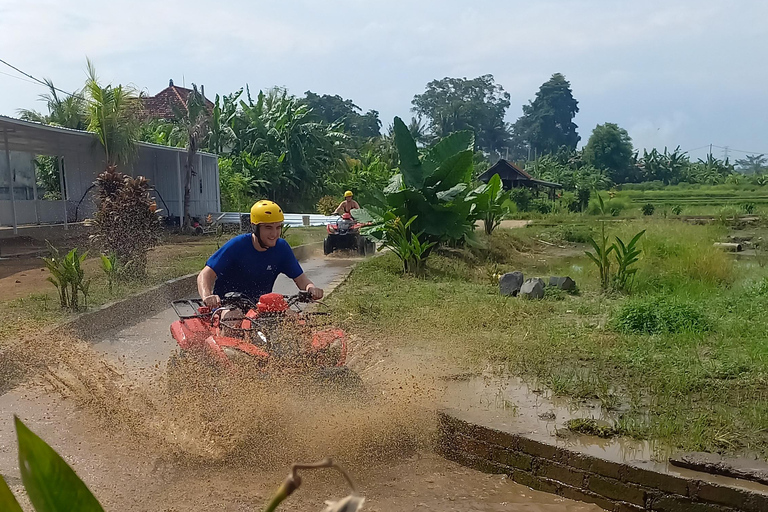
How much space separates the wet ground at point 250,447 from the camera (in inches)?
168

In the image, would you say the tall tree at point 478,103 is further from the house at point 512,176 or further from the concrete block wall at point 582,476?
the concrete block wall at point 582,476

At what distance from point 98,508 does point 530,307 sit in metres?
8.30

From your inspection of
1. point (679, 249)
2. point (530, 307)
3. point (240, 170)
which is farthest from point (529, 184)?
point (530, 307)

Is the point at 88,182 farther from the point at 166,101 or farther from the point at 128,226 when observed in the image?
the point at 166,101

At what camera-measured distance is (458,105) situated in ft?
298

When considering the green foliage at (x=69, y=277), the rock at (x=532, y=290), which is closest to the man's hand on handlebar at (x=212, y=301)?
the green foliage at (x=69, y=277)

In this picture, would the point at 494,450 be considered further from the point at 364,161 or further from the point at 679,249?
the point at 364,161

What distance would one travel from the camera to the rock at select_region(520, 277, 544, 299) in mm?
9914

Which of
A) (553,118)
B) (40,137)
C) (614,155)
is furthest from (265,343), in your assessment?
(553,118)

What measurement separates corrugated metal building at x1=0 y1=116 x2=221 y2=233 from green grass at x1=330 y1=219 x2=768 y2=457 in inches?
363

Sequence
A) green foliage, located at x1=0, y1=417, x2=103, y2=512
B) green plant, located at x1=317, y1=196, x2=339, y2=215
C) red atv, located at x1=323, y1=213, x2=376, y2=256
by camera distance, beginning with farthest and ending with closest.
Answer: green plant, located at x1=317, y1=196, x2=339, y2=215 < red atv, located at x1=323, y1=213, x2=376, y2=256 < green foliage, located at x1=0, y1=417, x2=103, y2=512

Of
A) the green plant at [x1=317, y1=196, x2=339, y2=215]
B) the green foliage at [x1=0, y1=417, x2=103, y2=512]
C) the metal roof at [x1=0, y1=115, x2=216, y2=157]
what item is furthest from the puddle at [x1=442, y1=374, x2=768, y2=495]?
the green plant at [x1=317, y1=196, x2=339, y2=215]

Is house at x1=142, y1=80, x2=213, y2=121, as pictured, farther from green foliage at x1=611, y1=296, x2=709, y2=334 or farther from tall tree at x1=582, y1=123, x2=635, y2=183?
tall tree at x1=582, y1=123, x2=635, y2=183

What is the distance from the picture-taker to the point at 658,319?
745cm
